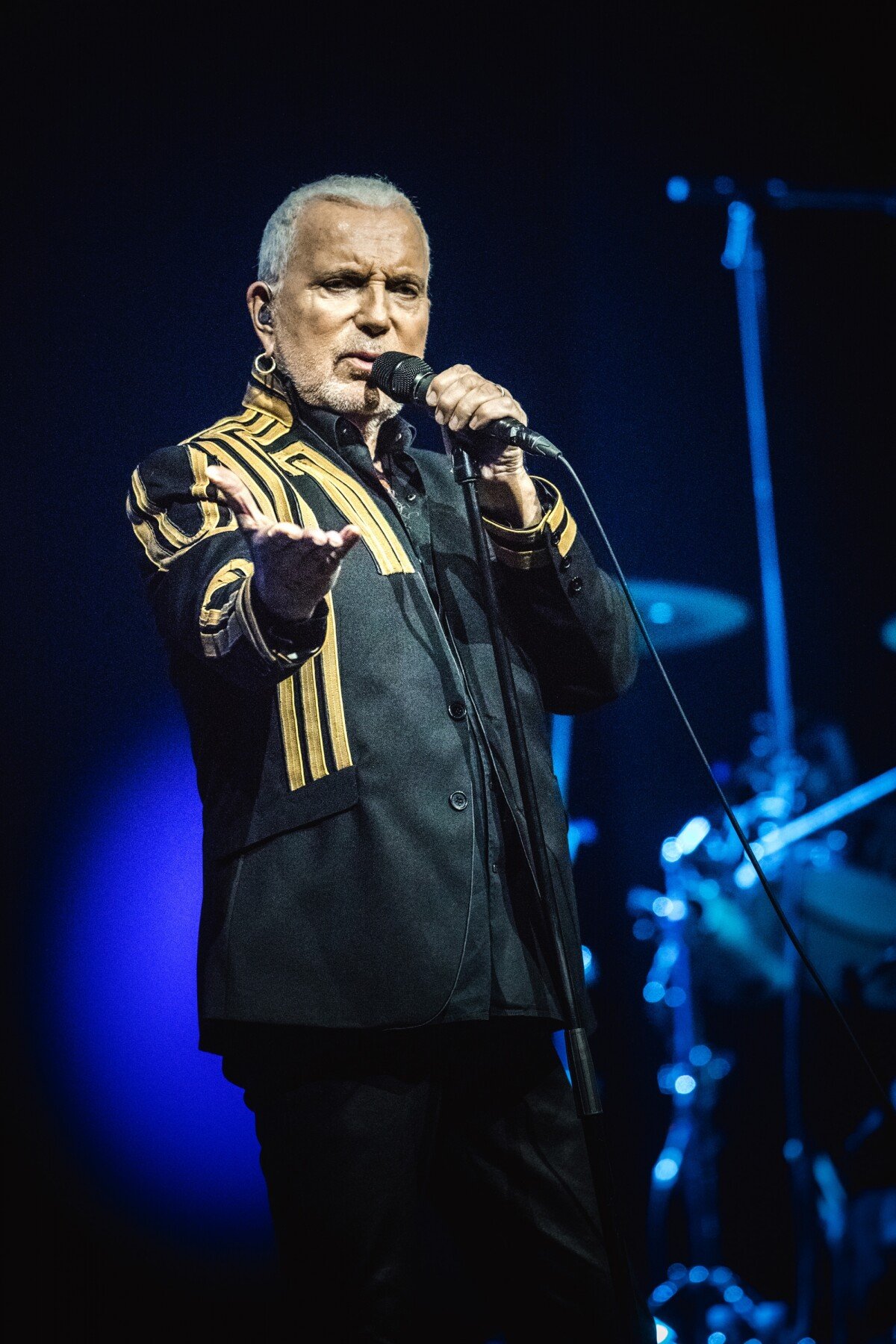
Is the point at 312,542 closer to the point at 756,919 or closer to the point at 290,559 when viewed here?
the point at 290,559

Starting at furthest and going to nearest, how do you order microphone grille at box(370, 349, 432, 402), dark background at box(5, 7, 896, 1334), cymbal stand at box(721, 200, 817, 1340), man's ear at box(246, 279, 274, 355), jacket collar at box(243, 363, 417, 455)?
1. cymbal stand at box(721, 200, 817, 1340)
2. dark background at box(5, 7, 896, 1334)
3. man's ear at box(246, 279, 274, 355)
4. jacket collar at box(243, 363, 417, 455)
5. microphone grille at box(370, 349, 432, 402)

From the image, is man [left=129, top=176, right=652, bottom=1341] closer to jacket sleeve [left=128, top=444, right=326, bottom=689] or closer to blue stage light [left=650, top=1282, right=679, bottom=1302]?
jacket sleeve [left=128, top=444, right=326, bottom=689]

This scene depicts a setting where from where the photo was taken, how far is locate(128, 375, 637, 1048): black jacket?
1.15 meters

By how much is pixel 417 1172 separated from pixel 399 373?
89cm

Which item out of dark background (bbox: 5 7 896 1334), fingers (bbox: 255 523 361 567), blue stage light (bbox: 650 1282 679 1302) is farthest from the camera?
blue stage light (bbox: 650 1282 679 1302)

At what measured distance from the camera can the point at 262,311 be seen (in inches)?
63.1

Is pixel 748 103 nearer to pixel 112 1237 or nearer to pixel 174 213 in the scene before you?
pixel 174 213

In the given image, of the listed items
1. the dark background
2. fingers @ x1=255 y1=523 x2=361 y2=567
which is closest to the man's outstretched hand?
fingers @ x1=255 y1=523 x2=361 y2=567

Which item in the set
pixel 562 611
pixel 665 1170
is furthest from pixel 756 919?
pixel 562 611


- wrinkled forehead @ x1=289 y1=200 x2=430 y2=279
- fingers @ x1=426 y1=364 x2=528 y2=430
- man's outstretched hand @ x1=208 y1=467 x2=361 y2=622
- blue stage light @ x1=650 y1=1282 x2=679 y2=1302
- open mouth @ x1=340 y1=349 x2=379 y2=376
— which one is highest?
wrinkled forehead @ x1=289 y1=200 x2=430 y2=279

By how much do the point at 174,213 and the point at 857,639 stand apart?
176 centimetres

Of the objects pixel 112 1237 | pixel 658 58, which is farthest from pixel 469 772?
pixel 658 58

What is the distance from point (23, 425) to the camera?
2039 millimetres

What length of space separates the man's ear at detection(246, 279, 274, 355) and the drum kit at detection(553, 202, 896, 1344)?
50.1 inches
